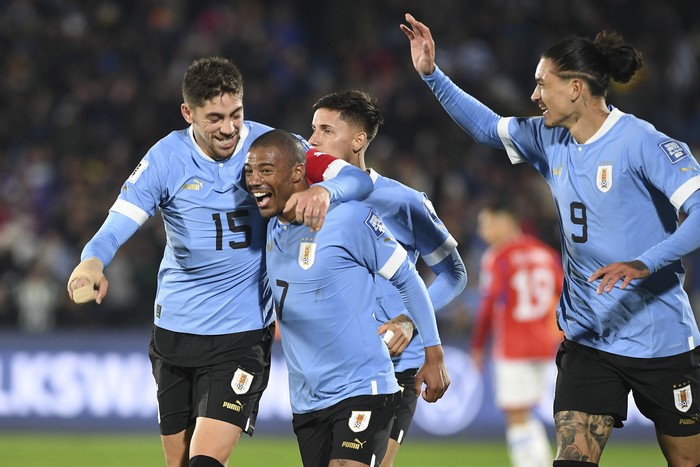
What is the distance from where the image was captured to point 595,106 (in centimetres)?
530

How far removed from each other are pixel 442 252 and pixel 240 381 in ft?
4.15

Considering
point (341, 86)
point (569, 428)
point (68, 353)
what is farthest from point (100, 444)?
point (569, 428)

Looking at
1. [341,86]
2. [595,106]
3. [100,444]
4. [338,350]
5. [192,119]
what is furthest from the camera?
[341,86]

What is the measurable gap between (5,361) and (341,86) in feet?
21.4

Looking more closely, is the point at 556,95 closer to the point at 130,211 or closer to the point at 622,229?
the point at 622,229

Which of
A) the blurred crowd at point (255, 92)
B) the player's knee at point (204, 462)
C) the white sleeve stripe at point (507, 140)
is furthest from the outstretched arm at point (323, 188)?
the blurred crowd at point (255, 92)

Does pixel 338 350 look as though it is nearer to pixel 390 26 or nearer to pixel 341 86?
pixel 341 86

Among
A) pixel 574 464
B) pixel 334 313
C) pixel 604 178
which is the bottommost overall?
pixel 574 464

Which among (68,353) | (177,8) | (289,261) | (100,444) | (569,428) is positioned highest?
(177,8)

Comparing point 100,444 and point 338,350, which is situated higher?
point 338,350

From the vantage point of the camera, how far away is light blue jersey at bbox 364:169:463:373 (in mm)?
5750

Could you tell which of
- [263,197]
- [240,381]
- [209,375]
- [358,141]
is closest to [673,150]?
[358,141]

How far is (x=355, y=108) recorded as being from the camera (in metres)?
5.81

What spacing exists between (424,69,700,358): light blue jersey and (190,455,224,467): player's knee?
6.05 feet
